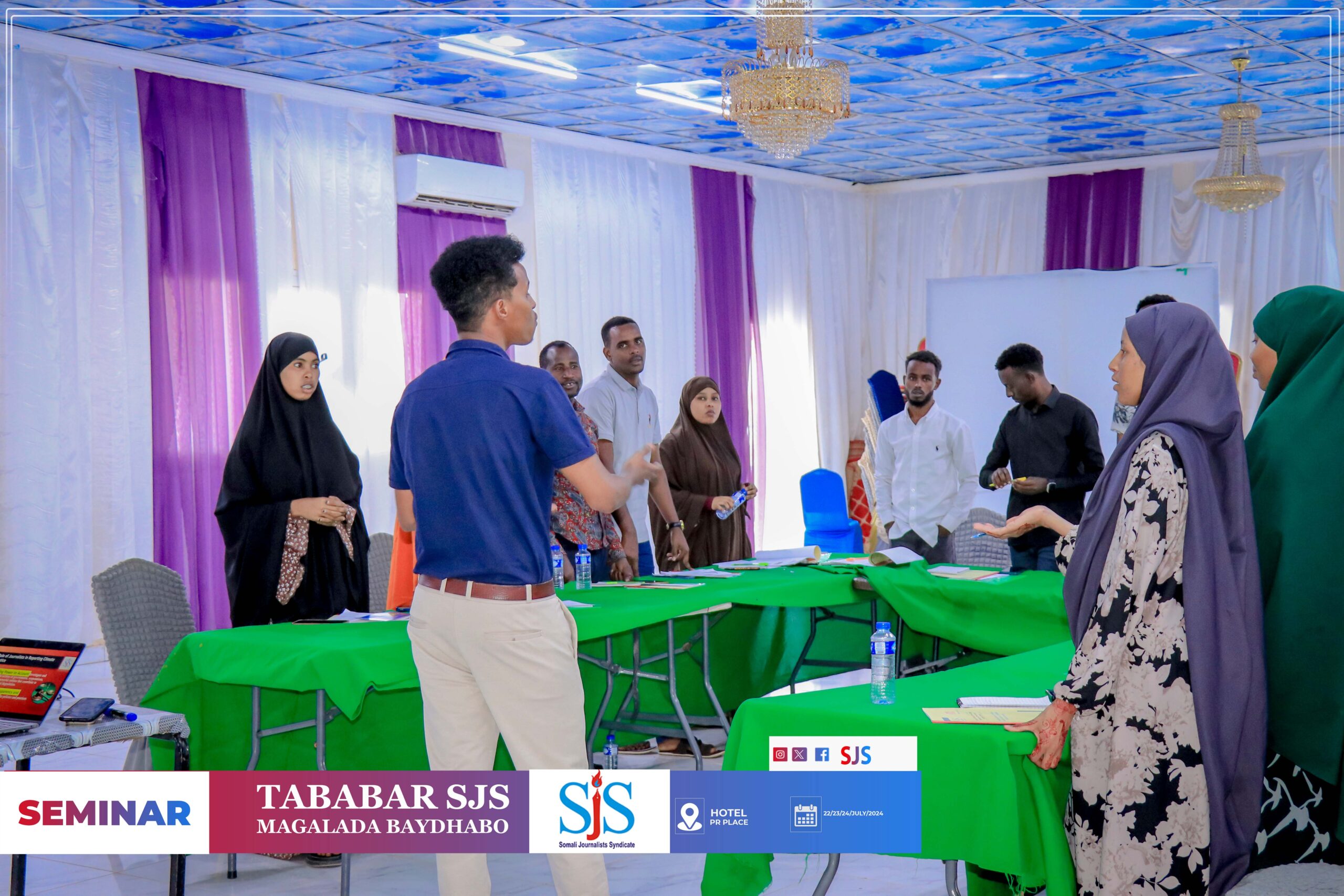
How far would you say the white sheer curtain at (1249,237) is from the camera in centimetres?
890

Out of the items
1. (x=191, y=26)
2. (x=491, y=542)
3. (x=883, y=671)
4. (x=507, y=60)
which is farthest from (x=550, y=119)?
(x=883, y=671)

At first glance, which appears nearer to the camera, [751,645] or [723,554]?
[751,645]

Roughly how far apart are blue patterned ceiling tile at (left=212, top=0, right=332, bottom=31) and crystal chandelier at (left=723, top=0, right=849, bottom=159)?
1.88m

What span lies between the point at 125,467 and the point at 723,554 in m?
3.05

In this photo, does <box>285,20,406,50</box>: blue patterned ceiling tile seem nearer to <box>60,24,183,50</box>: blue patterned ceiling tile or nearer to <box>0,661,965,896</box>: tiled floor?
<box>60,24,183,50</box>: blue patterned ceiling tile

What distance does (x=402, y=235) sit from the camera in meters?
7.57

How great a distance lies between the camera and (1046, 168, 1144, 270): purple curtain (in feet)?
31.5

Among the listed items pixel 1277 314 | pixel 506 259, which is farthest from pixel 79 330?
pixel 1277 314

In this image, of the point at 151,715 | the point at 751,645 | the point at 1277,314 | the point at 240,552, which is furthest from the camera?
the point at 751,645

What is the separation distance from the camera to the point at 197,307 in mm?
6477

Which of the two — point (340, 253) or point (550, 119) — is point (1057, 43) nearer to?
point (550, 119)

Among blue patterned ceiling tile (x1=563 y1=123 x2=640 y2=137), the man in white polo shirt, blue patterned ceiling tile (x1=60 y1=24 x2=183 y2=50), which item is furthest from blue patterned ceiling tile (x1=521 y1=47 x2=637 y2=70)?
the man in white polo shirt

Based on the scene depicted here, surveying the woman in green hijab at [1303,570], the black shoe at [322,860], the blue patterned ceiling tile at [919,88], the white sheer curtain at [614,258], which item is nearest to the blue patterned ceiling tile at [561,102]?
the white sheer curtain at [614,258]

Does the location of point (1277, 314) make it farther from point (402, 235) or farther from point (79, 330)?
point (402, 235)
